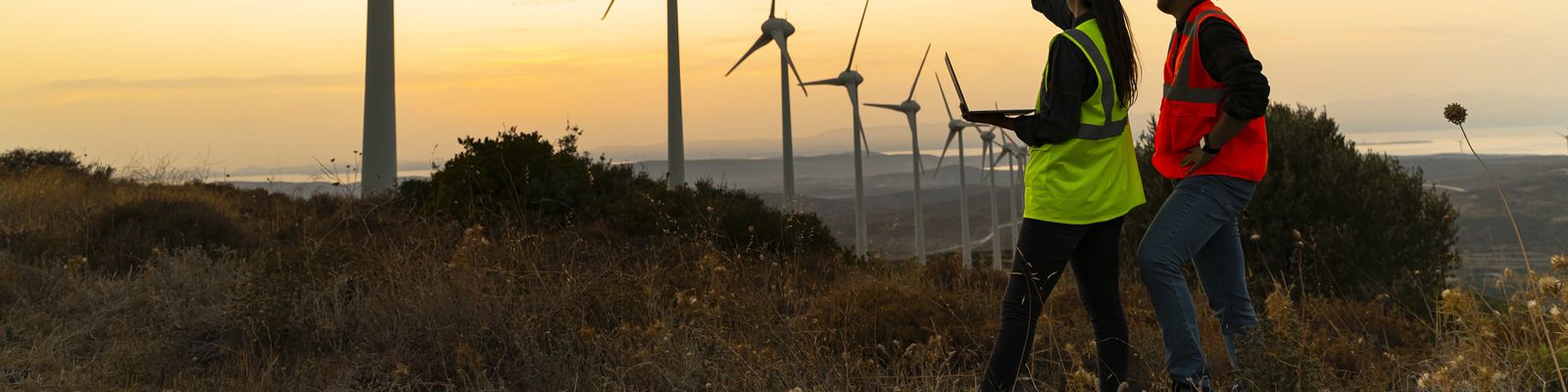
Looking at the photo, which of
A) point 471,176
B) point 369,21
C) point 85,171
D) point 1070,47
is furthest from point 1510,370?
point 85,171

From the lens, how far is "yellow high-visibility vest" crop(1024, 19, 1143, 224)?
11.4 ft

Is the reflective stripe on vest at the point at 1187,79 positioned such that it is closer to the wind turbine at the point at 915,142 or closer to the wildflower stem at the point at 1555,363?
the wildflower stem at the point at 1555,363

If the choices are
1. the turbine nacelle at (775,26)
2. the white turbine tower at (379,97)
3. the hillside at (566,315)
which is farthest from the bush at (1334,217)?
the turbine nacelle at (775,26)

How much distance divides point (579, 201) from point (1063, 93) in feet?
22.7

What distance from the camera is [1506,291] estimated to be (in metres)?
4.64

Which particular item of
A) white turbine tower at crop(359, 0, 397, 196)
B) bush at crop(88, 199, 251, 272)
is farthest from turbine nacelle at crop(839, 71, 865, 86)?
bush at crop(88, 199, 251, 272)

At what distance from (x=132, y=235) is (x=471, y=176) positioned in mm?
2744

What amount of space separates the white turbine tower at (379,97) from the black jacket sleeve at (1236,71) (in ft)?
49.4

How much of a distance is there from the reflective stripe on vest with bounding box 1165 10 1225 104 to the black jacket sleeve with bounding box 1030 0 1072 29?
0.41 metres

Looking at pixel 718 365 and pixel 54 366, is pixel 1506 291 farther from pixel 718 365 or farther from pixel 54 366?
pixel 54 366

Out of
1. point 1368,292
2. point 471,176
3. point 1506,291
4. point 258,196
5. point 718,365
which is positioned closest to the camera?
point 718,365

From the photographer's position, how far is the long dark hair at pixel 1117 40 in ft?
11.5

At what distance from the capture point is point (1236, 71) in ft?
11.6

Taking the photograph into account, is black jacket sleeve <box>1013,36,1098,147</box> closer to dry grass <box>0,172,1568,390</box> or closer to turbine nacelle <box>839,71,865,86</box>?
dry grass <box>0,172,1568,390</box>
